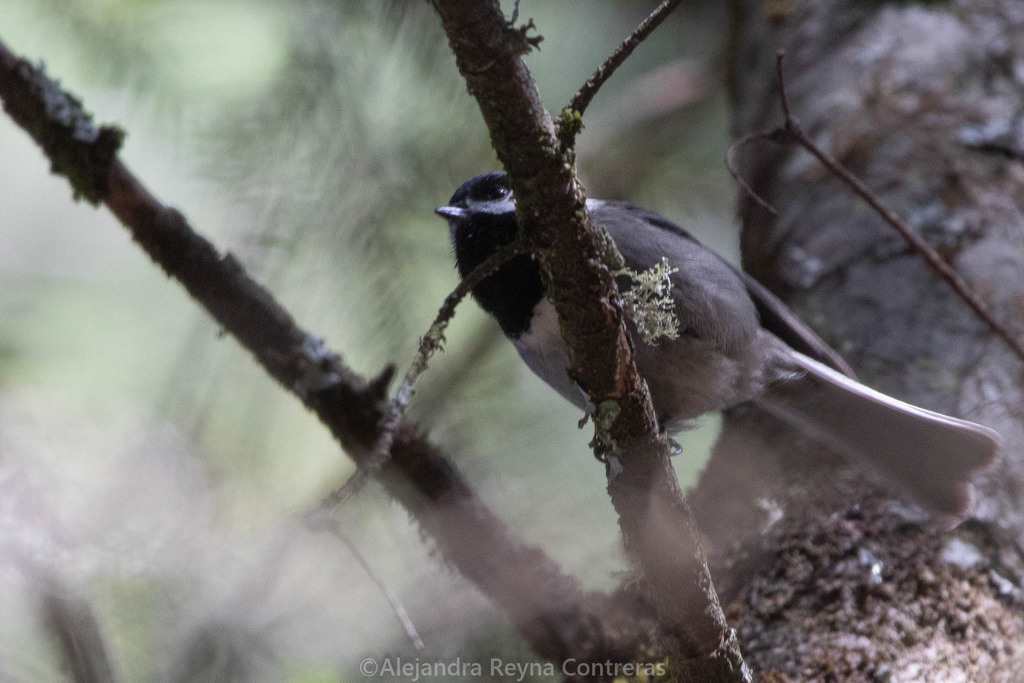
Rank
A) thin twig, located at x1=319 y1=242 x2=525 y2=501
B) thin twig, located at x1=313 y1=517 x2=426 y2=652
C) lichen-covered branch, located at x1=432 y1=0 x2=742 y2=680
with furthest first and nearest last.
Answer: thin twig, located at x1=313 y1=517 x2=426 y2=652
thin twig, located at x1=319 y1=242 x2=525 y2=501
lichen-covered branch, located at x1=432 y1=0 x2=742 y2=680

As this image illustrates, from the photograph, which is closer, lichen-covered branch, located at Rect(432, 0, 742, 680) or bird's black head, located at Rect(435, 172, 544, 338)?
lichen-covered branch, located at Rect(432, 0, 742, 680)

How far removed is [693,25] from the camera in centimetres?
411

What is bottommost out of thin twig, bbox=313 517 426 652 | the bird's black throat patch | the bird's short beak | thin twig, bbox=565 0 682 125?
thin twig, bbox=313 517 426 652

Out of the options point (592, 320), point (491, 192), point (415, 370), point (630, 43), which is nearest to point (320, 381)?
point (491, 192)

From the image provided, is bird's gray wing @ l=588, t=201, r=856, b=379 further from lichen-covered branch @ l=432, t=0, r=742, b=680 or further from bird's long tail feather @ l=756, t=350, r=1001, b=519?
lichen-covered branch @ l=432, t=0, r=742, b=680

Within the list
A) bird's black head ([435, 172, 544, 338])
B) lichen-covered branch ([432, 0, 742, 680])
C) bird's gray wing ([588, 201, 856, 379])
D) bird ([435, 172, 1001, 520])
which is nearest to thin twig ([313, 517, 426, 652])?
lichen-covered branch ([432, 0, 742, 680])

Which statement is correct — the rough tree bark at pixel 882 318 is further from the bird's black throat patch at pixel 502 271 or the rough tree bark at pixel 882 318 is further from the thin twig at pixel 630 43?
the thin twig at pixel 630 43

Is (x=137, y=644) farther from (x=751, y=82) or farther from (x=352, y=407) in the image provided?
(x=751, y=82)

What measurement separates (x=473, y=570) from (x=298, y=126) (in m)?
1.45

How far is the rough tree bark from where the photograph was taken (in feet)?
5.80

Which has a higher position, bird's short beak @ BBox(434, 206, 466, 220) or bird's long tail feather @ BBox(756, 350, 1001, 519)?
bird's short beak @ BBox(434, 206, 466, 220)

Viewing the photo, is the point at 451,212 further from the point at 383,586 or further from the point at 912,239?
the point at 912,239

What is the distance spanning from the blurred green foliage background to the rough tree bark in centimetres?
47

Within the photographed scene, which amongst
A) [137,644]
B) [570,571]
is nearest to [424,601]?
[570,571]
